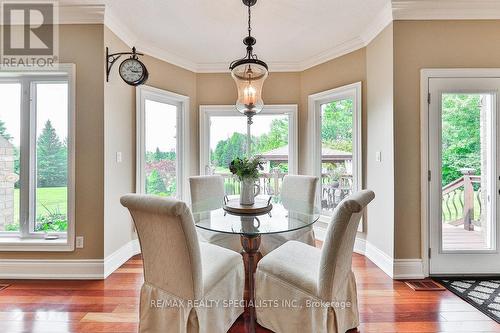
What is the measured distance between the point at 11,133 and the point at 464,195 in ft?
15.9

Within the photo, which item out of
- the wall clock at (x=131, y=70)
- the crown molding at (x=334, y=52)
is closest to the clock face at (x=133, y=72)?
the wall clock at (x=131, y=70)

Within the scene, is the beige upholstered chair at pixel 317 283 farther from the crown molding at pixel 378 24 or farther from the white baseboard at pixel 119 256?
the crown molding at pixel 378 24

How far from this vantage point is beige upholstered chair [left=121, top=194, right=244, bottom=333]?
134 centimetres

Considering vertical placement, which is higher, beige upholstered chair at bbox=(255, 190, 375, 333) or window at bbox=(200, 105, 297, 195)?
window at bbox=(200, 105, 297, 195)

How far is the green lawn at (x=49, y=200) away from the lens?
8.63 ft

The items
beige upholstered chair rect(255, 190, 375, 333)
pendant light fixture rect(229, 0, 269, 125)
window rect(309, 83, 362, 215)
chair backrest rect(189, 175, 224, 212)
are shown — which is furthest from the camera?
window rect(309, 83, 362, 215)

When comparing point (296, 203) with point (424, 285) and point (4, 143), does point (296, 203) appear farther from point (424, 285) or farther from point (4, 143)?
point (4, 143)

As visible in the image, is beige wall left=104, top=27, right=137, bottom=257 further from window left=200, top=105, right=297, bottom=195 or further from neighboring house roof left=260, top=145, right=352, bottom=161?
neighboring house roof left=260, top=145, right=352, bottom=161

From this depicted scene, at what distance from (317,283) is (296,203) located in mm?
1106

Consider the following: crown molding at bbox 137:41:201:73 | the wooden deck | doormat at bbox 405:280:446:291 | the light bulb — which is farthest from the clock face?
the wooden deck

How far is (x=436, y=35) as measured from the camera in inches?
97.7

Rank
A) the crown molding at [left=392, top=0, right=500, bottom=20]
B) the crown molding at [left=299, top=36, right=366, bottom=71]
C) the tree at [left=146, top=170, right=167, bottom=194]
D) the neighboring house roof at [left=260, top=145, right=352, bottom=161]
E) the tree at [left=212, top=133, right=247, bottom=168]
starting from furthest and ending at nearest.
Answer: the tree at [left=212, top=133, right=247, bottom=168] → the neighboring house roof at [left=260, top=145, right=352, bottom=161] → the tree at [left=146, top=170, right=167, bottom=194] → the crown molding at [left=299, top=36, right=366, bottom=71] → the crown molding at [left=392, top=0, right=500, bottom=20]

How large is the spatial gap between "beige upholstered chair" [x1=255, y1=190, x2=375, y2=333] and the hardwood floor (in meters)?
0.24

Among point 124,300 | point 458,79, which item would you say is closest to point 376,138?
point 458,79
